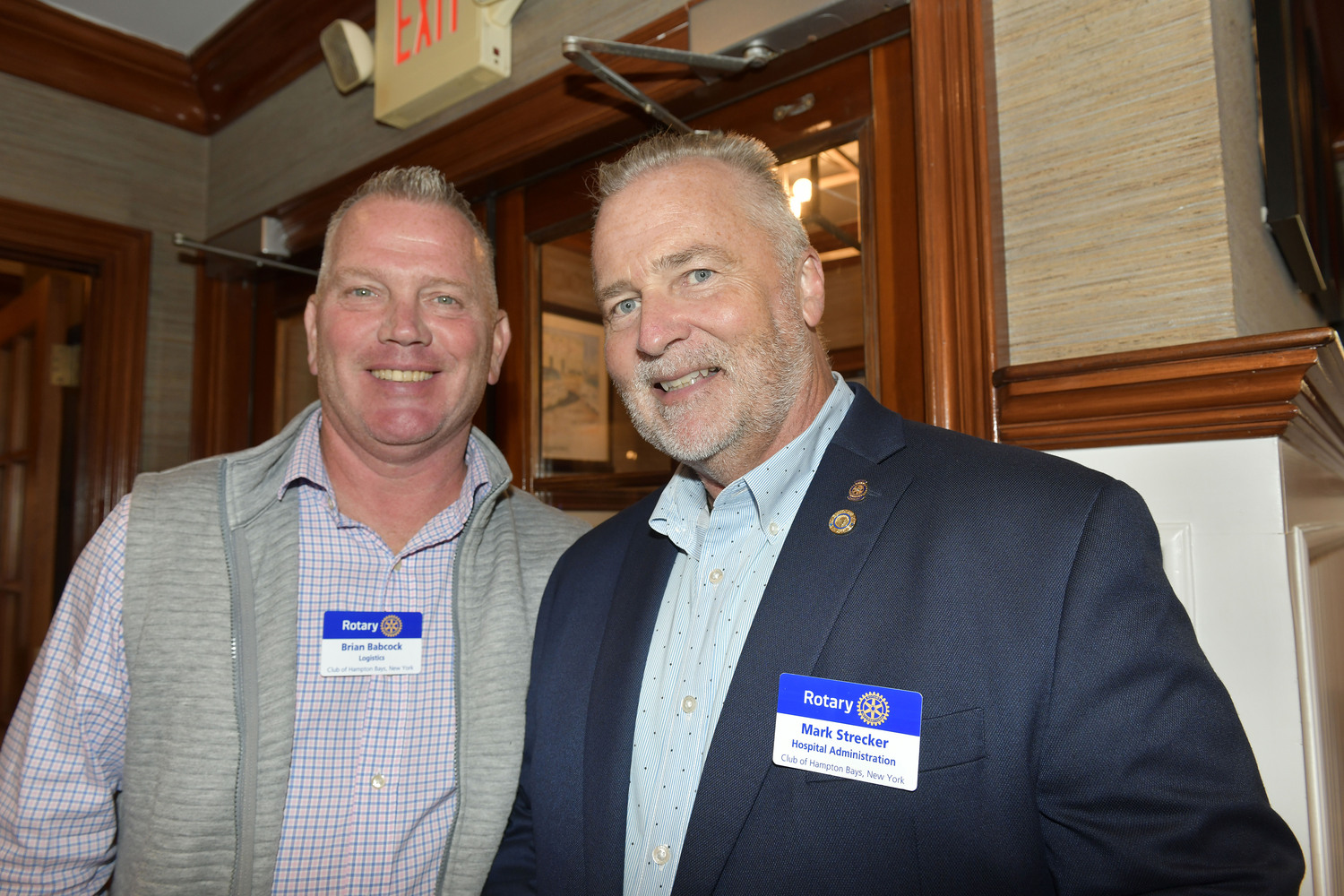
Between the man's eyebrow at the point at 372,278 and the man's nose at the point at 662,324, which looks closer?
the man's nose at the point at 662,324

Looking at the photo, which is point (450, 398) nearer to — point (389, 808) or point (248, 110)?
point (389, 808)

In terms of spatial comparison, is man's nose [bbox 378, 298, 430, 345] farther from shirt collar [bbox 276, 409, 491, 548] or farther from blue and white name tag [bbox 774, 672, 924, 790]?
blue and white name tag [bbox 774, 672, 924, 790]

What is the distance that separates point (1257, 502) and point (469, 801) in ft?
4.24

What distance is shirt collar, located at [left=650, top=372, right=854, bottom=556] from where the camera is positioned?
1217mm

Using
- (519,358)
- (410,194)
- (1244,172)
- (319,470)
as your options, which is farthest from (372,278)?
(1244,172)

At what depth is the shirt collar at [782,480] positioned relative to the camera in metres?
1.22

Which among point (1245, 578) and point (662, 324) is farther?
point (662, 324)

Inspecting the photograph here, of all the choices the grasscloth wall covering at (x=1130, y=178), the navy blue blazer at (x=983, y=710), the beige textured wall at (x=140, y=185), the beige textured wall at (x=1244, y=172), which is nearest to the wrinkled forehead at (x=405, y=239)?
the navy blue blazer at (x=983, y=710)

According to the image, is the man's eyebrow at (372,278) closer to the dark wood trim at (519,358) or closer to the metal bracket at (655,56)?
the metal bracket at (655,56)

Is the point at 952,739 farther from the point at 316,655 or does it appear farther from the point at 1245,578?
the point at 316,655

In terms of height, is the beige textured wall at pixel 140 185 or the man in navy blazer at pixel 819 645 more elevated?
the beige textured wall at pixel 140 185

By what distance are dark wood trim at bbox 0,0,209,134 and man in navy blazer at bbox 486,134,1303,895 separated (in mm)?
2770

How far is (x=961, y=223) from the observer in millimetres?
1397

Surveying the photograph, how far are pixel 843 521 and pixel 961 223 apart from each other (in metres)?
0.63
